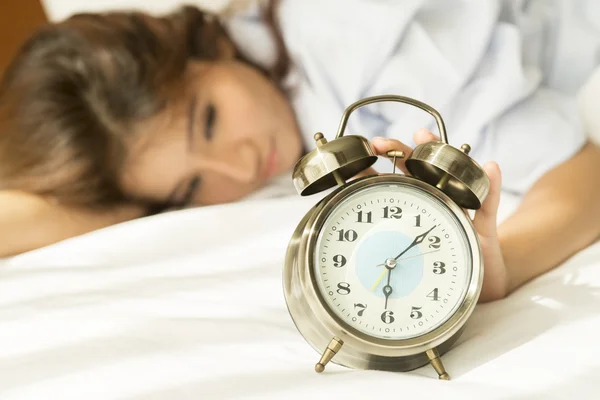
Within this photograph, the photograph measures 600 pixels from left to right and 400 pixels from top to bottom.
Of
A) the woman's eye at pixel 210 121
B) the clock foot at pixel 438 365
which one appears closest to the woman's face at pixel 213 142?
the woman's eye at pixel 210 121

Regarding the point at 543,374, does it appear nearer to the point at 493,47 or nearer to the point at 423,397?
the point at 423,397

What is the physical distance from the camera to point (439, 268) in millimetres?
533

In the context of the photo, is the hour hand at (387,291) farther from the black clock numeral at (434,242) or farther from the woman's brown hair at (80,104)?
the woman's brown hair at (80,104)

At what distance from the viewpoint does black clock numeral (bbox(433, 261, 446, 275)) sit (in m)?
0.53

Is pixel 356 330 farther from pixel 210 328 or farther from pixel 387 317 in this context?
pixel 210 328

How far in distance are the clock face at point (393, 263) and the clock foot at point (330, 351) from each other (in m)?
0.02

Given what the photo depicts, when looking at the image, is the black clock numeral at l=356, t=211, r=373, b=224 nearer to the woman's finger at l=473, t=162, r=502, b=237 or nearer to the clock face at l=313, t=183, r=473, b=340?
the clock face at l=313, t=183, r=473, b=340

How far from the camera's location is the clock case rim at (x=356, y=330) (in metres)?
0.52

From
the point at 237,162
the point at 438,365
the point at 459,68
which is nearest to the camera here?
the point at 438,365

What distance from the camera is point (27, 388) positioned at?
572 mm

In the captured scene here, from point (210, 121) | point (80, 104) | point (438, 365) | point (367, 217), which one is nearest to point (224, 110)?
point (210, 121)

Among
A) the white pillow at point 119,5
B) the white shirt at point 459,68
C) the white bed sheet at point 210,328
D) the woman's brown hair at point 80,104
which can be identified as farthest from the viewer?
the white pillow at point 119,5

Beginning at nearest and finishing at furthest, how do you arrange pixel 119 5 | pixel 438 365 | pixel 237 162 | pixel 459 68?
pixel 438 365, pixel 459 68, pixel 237 162, pixel 119 5

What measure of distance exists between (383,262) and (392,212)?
0.05 metres
